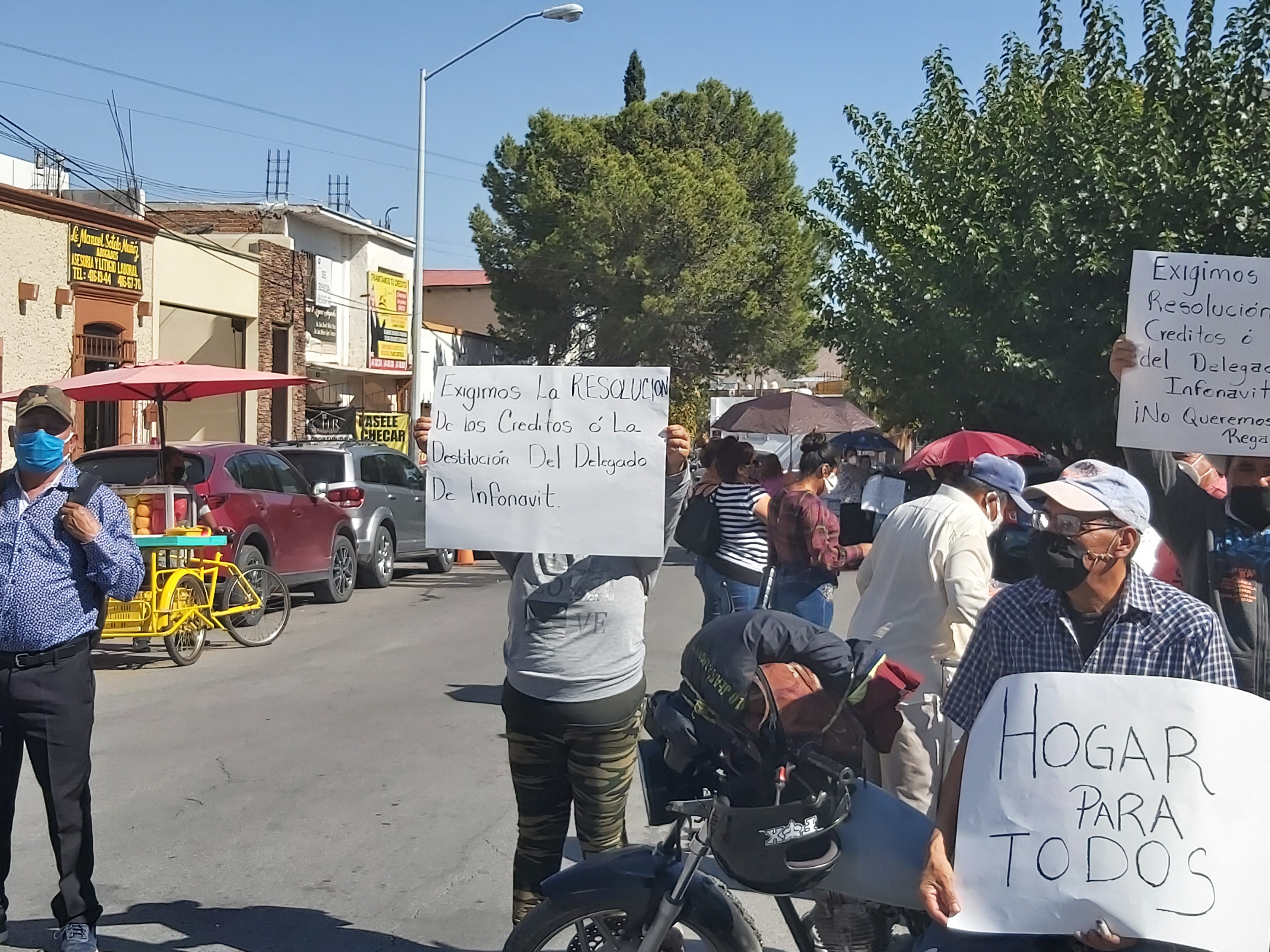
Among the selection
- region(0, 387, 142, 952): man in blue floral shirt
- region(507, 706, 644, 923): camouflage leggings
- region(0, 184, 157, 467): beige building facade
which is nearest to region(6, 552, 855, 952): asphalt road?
region(0, 387, 142, 952): man in blue floral shirt

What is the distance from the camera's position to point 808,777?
315 centimetres

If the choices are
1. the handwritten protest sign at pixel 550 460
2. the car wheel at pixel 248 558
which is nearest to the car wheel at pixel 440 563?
the car wheel at pixel 248 558

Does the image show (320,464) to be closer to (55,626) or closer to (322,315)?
(55,626)

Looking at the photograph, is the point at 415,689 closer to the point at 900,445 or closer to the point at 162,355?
the point at 162,355

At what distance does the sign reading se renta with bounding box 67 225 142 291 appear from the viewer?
2105 centimetres

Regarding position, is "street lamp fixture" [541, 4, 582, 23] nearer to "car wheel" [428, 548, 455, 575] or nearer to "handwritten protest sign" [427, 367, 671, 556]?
"car wheel" [428, 548, 455, 575]

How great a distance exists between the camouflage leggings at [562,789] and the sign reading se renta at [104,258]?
63.5ft

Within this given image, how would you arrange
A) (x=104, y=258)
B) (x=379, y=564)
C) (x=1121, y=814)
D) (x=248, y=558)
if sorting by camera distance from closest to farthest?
(x=1121, y=814) < (x=248, y=558) < (x=379, y=564) < (x=104, y=258)

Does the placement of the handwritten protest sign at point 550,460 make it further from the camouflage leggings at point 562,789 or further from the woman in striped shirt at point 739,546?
the woman in striped shirt at point 739,546

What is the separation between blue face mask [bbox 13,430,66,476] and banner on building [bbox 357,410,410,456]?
21.1 metres

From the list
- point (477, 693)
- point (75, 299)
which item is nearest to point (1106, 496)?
point (477, 693)

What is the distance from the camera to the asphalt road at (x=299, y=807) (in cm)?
495

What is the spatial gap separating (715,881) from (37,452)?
282 centimetres

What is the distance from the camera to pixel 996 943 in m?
2.81
